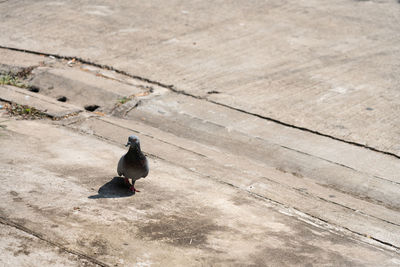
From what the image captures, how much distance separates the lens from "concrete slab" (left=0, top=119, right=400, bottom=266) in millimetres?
4352

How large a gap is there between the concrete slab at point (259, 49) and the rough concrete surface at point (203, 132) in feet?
0.11

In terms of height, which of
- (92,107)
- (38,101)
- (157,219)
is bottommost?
(157,219)

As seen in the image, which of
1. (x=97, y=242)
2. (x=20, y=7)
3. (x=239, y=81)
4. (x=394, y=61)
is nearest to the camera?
(x=97, y=242)

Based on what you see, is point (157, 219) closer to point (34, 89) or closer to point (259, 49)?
point (34, 89)

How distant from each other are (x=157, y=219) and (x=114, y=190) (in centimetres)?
70

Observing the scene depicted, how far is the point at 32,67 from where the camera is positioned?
867cm

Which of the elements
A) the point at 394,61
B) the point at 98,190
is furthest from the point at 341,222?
the point at 394,61

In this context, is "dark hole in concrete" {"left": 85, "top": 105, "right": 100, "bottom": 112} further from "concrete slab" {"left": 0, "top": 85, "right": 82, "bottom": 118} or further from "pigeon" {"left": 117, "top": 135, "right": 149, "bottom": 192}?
"pigeon" {"left": 117, "top": 135, "right": 149, "bottom": 192}

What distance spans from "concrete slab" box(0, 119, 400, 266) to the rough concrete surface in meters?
0.02

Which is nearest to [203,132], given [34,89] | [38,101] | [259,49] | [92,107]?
[92,107]

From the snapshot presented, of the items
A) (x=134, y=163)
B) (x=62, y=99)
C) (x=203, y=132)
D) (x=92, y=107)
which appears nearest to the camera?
(x=134, y=163)

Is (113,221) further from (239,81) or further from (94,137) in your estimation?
(239,81)

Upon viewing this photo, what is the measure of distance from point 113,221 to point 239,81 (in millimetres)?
4301

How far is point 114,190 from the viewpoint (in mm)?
5312
